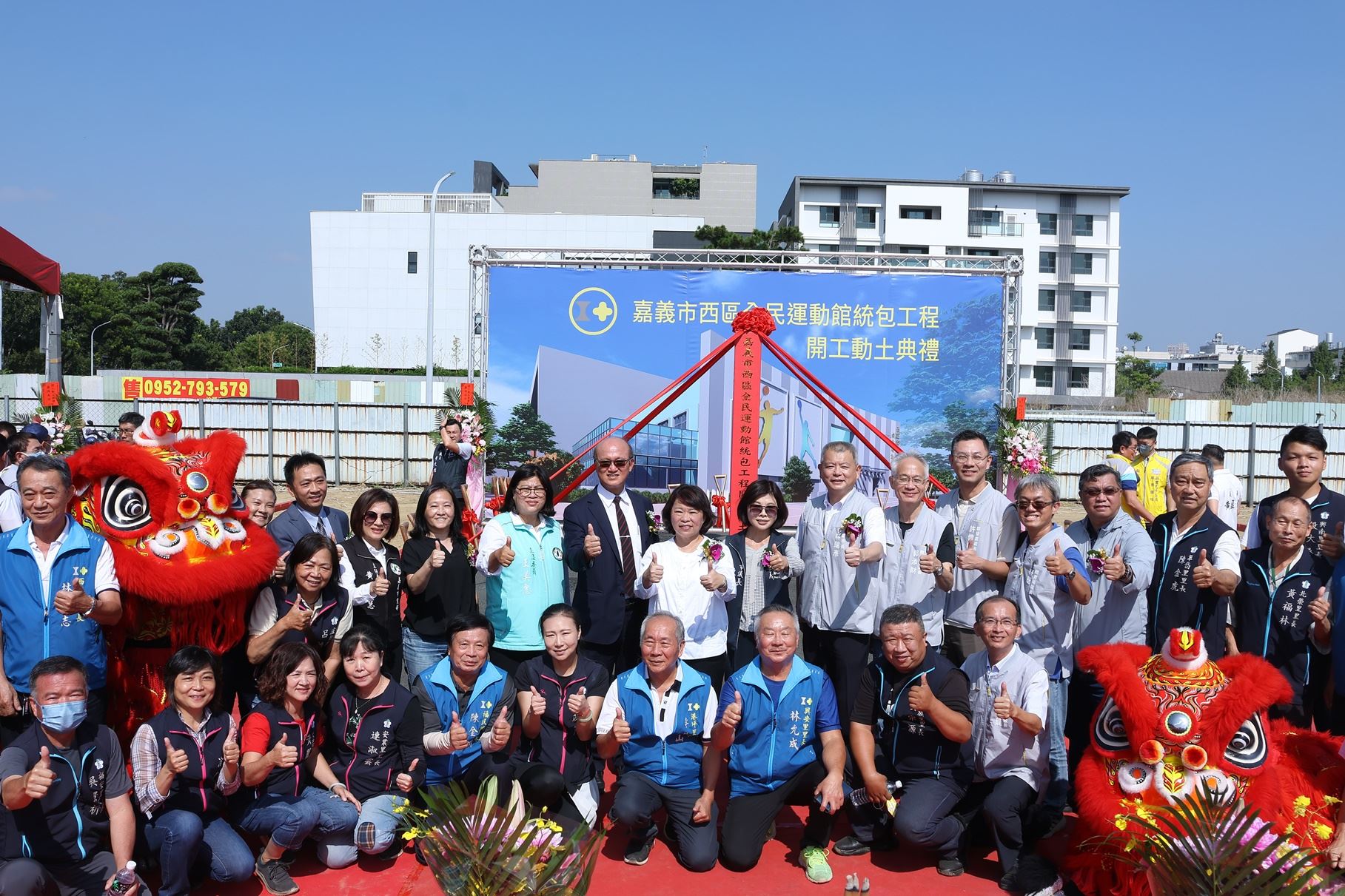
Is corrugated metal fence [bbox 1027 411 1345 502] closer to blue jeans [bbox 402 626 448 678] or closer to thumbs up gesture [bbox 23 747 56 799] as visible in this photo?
blue jeans [bbox 402 626 448 678]

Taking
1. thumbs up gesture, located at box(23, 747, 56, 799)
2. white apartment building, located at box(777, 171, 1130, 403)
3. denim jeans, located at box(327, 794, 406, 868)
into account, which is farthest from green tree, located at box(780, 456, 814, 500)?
white apartment building, located at box(777, 171, 1130, 403)

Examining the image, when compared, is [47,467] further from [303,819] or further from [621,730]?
[621,730]

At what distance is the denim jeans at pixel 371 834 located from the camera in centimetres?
329

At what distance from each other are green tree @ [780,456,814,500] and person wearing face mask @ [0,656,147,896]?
758cm

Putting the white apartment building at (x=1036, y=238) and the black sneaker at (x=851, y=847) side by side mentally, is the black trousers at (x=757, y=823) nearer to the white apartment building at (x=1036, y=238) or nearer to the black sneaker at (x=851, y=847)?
the black sneaker at (x=851, y=847)

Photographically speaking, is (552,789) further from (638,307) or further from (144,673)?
(638,307)

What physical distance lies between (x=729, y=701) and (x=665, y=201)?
126ft

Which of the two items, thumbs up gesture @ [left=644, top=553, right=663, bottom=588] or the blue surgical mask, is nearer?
the blue surgical mask

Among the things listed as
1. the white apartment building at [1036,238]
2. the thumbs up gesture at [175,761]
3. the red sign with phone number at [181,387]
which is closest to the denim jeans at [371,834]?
the thumbs up gesture at [175,761]

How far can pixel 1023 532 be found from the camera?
3.90 metres

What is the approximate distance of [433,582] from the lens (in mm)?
4125

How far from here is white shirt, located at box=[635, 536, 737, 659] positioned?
12.8ft

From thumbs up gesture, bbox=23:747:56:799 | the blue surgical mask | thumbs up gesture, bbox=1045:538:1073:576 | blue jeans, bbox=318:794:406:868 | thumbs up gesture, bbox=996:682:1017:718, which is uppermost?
thumbs up gesture, bbox=1045:538:1073:576

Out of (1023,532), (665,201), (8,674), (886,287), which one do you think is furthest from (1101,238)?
(8,674)
